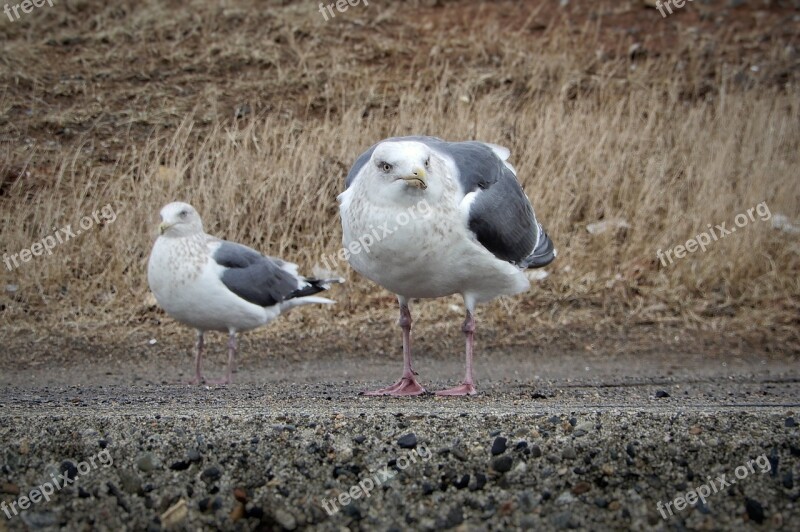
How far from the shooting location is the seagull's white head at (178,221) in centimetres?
797

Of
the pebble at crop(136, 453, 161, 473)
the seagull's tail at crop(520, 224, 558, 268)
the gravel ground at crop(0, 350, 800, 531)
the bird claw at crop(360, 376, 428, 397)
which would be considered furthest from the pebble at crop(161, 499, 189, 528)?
the seagull's tail at crop(520, 224, 558, 268)

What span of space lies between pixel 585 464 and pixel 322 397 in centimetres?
240

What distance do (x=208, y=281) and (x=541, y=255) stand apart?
255 centimetres

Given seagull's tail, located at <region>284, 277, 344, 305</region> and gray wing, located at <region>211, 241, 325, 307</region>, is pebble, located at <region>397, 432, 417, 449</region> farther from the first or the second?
seagull's tail, located at <region>284, 277, 344, 305</region>

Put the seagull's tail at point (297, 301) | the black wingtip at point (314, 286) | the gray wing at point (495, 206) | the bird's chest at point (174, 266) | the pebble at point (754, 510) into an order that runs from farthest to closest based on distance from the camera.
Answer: the black wingtip at point (314, 286), the seagull's tail at point (297, 301), the bird's chest at point (174, 266), the gray wing at point (495, 206), the pebble at point (754, 510)

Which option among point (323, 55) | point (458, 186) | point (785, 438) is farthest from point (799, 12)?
point (785, 438)

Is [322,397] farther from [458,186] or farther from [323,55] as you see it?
[323,55]

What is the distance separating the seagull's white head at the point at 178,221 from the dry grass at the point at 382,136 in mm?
1693

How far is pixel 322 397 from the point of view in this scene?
6113 mm

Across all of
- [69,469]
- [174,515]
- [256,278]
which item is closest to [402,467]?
[174,515]

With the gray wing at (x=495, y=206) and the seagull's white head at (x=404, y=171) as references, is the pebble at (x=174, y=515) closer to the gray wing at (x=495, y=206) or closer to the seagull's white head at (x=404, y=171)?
the seagull's white head at (x=404, y=171)

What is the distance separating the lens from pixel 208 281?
780 cm

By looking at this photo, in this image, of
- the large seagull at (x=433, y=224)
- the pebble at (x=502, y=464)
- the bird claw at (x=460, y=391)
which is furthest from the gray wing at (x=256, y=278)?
the pebble at (x=502, y=464)

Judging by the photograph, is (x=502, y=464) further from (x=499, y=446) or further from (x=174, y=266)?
(x=174, y=266)
